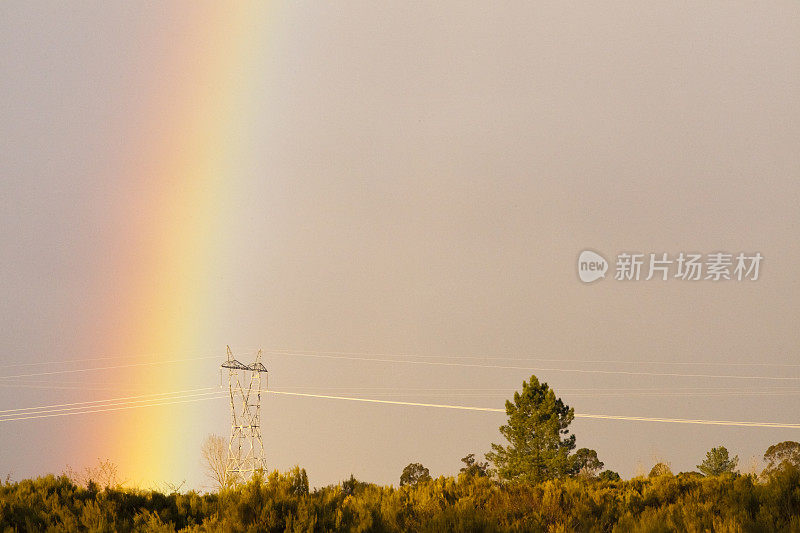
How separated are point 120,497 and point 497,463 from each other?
3608 centimetres

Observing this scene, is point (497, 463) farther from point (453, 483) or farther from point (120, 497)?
point (120, 497)

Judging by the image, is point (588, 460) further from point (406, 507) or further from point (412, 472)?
point (406, 507)

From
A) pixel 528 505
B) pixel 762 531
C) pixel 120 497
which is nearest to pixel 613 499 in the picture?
pixel 528 505

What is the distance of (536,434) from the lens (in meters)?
45.1

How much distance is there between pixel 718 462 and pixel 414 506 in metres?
51.2

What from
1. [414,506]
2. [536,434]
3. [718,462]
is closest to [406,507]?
[414,506]

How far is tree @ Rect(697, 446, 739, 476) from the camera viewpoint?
56938mm

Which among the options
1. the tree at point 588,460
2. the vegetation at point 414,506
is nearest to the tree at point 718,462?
the tree at point 588,460

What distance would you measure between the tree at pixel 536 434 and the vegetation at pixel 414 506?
26370mm

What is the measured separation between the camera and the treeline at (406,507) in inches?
382

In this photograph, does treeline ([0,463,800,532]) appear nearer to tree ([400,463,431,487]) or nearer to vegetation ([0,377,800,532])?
vegetation ([0,377,800,532])

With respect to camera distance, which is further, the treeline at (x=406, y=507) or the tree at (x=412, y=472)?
the tree at (x=412, y=472)

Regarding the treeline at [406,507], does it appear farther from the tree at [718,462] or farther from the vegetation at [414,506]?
the tree at [718,462]

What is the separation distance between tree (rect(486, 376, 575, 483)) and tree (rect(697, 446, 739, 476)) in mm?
17996
